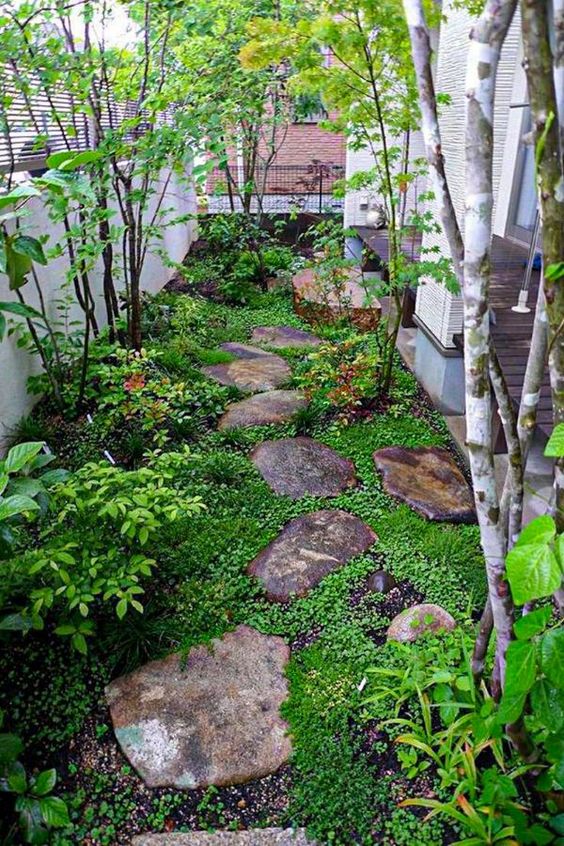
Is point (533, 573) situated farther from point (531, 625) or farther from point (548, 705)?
point (548, 705)

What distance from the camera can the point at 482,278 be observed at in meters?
1.33

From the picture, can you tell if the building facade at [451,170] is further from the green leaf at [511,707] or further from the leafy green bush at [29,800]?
the leafy green bush at [29,800]

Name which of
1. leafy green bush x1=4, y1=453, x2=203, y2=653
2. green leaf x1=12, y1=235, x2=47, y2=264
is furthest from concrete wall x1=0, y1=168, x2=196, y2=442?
leafy green bush x1=4, y1=453, x2=203, y2=653

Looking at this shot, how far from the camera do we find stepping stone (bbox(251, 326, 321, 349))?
5.68m

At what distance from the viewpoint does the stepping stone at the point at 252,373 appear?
15.3 ft

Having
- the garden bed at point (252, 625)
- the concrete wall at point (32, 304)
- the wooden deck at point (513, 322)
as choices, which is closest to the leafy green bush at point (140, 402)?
the garden bed at point (252, 625)

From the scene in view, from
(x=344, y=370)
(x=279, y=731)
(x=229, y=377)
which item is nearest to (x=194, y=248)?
(x=229, y=377)

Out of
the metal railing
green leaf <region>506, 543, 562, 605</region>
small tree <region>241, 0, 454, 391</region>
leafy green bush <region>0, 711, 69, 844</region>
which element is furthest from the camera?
Result: the metal railing

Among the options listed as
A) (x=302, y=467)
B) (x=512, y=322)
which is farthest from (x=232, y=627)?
(x=512, y=322)

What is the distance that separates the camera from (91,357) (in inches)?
→ 161

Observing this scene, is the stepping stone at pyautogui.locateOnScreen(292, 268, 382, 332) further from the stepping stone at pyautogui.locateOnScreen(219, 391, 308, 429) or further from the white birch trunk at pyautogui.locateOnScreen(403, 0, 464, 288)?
the white birch trunk at pyautogui.locateOnScreen(403, 0, 464, 288)

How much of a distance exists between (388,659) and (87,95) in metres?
3.37

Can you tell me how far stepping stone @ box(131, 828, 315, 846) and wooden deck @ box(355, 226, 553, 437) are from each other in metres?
1.87

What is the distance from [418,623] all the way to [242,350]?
357 cm
